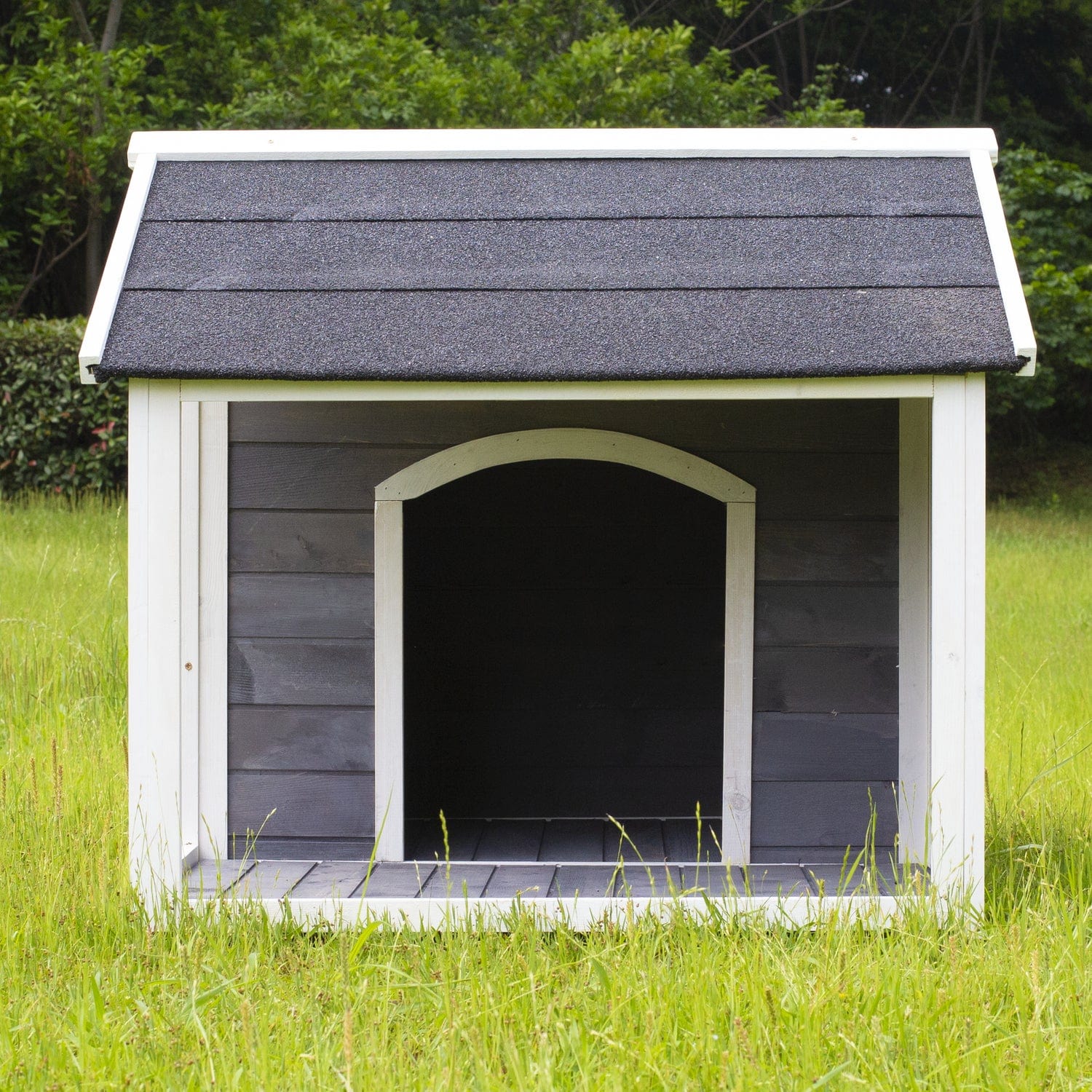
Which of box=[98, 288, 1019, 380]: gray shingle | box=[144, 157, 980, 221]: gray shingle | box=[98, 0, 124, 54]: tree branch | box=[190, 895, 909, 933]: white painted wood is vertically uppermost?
box=[98, 0, 124, 54]: tree branch

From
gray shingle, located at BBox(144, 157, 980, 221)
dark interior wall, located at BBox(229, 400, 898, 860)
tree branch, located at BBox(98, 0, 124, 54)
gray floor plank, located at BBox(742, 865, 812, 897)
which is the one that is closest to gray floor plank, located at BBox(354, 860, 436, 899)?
dark interior wall, located at BBox(229, 400, 898, 860)

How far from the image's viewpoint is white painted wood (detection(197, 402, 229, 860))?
325 centimetres

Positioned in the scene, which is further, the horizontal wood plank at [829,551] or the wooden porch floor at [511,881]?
the horizontal wood plank at [829,551]

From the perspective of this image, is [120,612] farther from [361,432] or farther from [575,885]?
[575,885]

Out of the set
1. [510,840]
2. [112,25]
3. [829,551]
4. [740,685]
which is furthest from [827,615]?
[112,25]

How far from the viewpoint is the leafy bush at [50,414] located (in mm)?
8750

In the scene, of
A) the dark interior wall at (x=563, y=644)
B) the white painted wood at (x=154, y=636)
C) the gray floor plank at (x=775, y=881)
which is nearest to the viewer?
the white painted wood at (x=154, y=636)

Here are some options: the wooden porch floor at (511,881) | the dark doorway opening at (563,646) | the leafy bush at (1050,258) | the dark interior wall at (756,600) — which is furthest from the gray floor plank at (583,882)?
the leafy bush at (1050,258)

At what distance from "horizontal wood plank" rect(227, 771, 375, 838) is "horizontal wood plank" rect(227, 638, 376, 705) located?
210mm

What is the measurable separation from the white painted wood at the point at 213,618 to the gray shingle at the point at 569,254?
0.72m

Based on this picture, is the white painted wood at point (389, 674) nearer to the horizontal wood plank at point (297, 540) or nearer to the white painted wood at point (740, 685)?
the horizontal wood plank at point (297, 540)

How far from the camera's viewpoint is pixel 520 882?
2.85 metres

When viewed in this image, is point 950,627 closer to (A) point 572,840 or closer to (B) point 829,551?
(B) point 829,551

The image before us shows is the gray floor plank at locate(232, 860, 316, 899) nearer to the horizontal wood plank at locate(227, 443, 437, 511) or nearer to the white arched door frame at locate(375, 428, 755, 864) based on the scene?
the white arched door frame at locate(375, 428, 755, 864)
